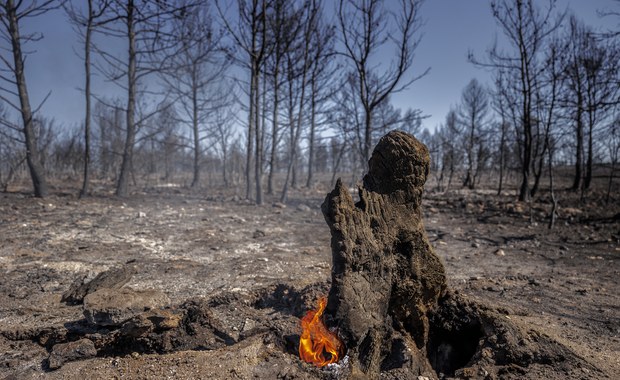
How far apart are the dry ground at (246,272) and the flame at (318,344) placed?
3.7 inches

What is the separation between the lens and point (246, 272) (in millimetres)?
5000

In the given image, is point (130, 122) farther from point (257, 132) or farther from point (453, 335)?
point (453, 335)

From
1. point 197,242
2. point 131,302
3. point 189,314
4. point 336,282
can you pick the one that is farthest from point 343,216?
point 197,242

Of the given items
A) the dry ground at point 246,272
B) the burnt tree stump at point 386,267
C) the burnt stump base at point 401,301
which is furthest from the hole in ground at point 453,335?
the dry ground at point 246,272

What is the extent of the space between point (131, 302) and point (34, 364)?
0.82 metres

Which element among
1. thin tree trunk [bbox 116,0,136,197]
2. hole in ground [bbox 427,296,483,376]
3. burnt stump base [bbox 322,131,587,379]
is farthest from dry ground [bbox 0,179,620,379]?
thin tree trunk [bbox 116,0,136,197]

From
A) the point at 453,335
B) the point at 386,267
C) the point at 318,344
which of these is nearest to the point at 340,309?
the point at 318,344

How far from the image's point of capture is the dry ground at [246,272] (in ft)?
8.45

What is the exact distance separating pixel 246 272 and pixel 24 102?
928cm

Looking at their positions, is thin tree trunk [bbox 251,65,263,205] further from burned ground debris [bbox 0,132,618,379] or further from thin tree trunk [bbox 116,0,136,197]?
burned ground debris [bbox 0,132,618,379]

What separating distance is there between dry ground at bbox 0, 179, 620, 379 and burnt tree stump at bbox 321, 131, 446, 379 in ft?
1.43

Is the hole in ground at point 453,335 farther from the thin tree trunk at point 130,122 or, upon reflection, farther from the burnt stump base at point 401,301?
the thin tree trunk at point 130,122

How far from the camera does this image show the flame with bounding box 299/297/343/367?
250 centimetres

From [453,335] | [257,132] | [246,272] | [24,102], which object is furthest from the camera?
[257,132]
